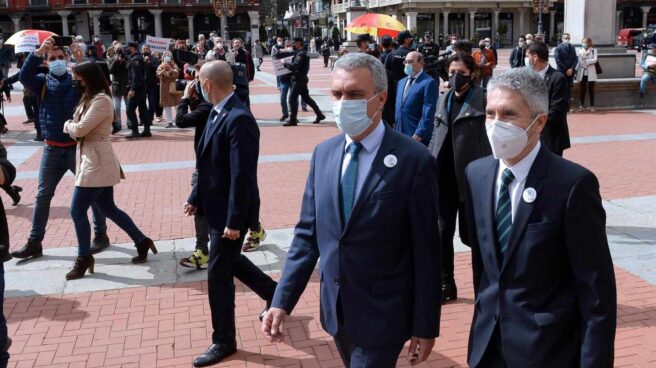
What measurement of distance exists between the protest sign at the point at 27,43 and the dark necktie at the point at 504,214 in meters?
12.8

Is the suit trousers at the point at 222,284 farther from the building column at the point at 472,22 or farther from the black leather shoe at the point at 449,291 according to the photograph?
the building column at the point at 472,22

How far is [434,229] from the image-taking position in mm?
2682

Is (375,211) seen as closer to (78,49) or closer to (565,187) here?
(565,187)

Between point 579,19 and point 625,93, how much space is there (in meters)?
2.38

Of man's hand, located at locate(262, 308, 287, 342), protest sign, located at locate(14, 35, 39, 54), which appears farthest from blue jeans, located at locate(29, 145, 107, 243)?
protest sign, located at locate(14, 35, 39, 54)

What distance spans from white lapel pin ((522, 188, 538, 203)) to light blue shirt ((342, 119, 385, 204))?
64cm

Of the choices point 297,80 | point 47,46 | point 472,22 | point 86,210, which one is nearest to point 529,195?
point 86,210

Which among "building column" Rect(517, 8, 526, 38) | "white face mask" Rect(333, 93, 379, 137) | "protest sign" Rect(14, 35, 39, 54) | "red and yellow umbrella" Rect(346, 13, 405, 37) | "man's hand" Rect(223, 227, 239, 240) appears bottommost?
"man's hand" Rect(223, 227, 239, 240)

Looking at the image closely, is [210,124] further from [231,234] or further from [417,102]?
[417,102]

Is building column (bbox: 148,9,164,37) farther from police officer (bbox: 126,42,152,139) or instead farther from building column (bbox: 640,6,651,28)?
police officer (bbox: 126,42,152,139)

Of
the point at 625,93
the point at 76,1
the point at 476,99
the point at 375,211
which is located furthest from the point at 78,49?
the point at 76,1

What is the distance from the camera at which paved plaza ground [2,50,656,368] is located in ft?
14.7

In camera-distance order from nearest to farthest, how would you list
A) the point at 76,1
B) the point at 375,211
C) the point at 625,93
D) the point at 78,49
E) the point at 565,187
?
the point at 565,187
the point at 375,211
the point at 78,49
the point at 625,93
the point at 76,1

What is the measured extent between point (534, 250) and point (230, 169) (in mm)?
2412
